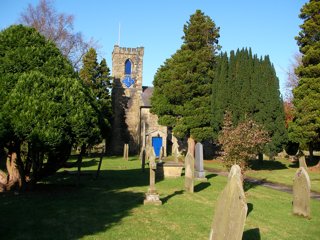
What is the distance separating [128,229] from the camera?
812 centimetres

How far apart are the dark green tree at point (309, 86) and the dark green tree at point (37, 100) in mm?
16607

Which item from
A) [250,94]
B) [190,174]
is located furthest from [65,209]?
[250,94]

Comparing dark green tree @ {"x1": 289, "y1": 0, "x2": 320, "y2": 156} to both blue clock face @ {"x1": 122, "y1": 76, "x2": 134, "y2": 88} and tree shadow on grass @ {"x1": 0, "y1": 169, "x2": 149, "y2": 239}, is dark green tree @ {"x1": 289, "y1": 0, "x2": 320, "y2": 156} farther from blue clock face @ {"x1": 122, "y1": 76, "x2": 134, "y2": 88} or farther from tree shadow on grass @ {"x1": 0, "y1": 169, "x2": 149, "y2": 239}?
blue clock face @ {"x1": 122, "y1": 76, "x2": 134, "y2": 88}

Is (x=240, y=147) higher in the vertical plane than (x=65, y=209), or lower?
higher

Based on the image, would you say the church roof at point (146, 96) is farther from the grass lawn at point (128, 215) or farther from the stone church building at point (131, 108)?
the grass lawn at point (128, 215)

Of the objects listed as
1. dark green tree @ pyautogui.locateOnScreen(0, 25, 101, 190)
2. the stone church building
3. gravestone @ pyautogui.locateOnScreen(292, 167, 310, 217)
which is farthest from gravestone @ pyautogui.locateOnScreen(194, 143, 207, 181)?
the stone church building

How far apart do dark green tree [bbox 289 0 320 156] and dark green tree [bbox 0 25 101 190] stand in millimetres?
16607

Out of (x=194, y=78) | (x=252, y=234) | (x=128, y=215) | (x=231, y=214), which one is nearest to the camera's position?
(x=231, y=214)

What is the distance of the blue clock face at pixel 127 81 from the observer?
145 ft

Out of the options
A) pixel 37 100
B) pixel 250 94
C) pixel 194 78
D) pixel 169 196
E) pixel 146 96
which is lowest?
pixel 169 196

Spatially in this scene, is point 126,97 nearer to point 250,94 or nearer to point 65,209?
point 250,94

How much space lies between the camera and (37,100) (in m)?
10.7

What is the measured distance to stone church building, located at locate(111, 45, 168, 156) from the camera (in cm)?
4216

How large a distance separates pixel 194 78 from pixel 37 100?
20.8 metres
